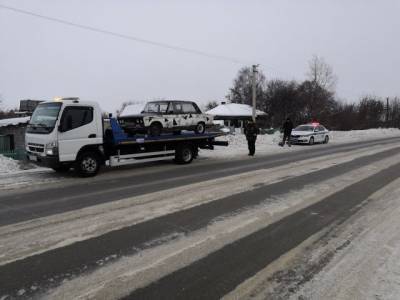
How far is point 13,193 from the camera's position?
28.2ft

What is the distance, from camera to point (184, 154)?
14.6 meters

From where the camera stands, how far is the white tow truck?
10.6 m

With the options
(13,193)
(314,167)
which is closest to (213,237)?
(13,193)

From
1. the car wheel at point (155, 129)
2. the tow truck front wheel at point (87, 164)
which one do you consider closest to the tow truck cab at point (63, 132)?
the tow truck front wheel at point (87, 164)

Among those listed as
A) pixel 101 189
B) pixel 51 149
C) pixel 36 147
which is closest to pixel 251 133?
pixel 51 149

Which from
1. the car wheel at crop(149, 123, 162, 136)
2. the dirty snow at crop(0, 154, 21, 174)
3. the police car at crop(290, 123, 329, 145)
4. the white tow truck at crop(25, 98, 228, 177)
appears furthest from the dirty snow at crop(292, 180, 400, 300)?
the police car at crop(290, 123, 329, 145)

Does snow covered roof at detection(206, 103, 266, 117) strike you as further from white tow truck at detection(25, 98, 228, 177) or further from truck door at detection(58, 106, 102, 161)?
truck door at detection(58, 106, 102, 161)

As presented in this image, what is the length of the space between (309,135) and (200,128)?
13188mm

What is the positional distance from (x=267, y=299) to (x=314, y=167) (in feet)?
33.2

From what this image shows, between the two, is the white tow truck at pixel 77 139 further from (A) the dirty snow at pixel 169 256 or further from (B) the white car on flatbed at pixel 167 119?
(A) the dirty snow at pixel 169 256

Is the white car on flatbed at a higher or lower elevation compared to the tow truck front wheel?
higher

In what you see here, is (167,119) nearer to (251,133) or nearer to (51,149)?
(51,149)

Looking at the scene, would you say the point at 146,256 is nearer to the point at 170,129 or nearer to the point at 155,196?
the point at 155,196

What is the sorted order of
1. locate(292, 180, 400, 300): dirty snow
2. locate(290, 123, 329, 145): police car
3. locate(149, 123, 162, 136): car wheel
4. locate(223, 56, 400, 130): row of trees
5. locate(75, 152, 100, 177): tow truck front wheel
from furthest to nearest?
locate(223, 56, 400, 130): row of trees < locate(290, 123, 329, 145): police car < locate(149, 123, 162, 136): car wheel < locate(75, 152, 100, 177): tow truck front wheel < locate(292, 180, 400, 300): dirty snow
